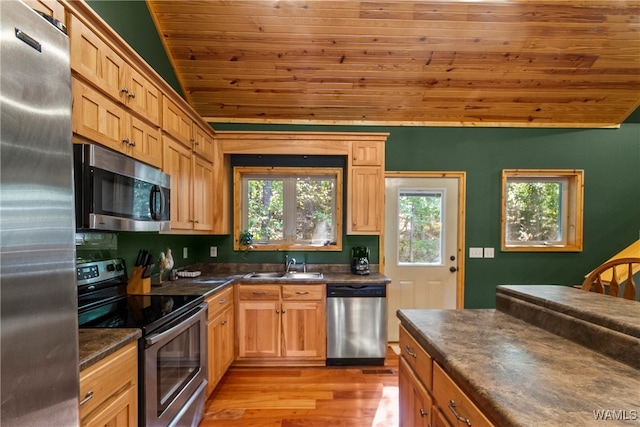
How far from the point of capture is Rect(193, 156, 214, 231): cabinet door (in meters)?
2.65

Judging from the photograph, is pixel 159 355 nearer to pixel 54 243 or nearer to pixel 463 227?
pixel 54 243

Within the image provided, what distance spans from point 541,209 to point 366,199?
2316mm

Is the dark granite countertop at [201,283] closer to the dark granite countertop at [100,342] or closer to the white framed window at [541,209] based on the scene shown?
the dark granite countertop at [100,342]

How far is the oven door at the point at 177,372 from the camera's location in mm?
1422

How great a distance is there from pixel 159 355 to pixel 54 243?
1.00 meters

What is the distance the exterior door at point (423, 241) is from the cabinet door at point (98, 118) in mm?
2732

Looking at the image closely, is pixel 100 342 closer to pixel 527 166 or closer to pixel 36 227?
pixel 36 227

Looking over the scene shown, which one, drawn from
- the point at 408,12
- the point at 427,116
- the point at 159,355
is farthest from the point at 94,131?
the point at 427,116

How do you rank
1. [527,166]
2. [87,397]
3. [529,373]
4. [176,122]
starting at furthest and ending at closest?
1. [527,166]
2. [176,122]
3. [87,397]
4. [529,373]

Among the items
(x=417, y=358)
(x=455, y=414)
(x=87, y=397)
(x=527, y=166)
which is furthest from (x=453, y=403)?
(x=527, y=166)

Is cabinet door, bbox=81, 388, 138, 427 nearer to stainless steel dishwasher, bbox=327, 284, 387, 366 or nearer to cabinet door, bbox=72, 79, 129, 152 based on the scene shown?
cabinet door, bbox=72, 79, 129, 152

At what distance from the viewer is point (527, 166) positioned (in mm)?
3576

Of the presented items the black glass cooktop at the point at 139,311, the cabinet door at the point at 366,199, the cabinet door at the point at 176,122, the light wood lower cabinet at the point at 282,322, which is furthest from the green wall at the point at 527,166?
the black glass cooktop at the point at 139,311

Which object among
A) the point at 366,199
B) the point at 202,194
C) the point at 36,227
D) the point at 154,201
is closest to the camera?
the point at 36,227
